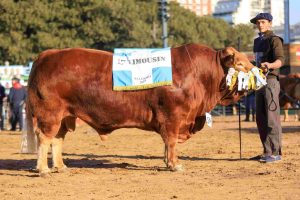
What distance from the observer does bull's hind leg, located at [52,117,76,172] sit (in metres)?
11.3

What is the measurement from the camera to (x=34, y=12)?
2082 inches

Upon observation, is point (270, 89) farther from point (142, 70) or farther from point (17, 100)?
point (17, 100)

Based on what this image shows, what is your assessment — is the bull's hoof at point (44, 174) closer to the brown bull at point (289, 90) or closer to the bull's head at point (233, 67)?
the bull's head at point (233, 67)

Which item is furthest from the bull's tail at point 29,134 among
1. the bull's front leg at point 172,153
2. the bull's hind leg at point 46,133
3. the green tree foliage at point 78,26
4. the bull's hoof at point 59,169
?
the green tree foliage at point 78,26

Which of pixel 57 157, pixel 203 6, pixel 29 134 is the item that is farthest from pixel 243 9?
pixel 57 157

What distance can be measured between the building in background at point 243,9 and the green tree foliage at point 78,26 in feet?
228

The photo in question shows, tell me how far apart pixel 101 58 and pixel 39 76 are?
3.25 ft

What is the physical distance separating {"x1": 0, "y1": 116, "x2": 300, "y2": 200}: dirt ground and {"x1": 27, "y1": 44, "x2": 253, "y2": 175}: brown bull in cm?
58

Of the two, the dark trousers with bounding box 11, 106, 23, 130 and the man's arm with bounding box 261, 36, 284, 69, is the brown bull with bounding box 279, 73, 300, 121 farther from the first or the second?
the man's arm with bounding box 261, 36, 284, 69

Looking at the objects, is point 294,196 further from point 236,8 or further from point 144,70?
point 236,8

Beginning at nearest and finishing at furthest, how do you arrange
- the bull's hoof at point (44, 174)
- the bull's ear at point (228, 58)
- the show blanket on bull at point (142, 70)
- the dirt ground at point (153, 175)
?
1. the dirt ground at point (153, 175)
2. the bull's hoof at point (44, 174)
3. the show blanket on bull at point (142, 70)
4. the bull's ear at point (228, 58)

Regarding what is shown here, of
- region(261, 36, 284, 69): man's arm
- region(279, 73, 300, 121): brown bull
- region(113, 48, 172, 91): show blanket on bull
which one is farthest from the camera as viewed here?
region(279, 73, 300, 121): brown bull

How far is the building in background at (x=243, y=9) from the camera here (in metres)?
132

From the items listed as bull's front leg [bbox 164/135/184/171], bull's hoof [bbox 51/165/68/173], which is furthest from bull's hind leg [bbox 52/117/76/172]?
bull's front leg [bbox 164/135/184/171]
